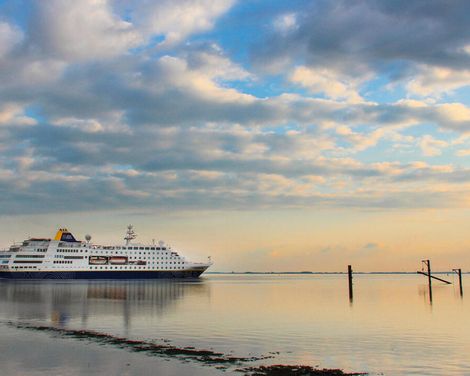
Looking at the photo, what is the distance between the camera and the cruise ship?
13162 cm

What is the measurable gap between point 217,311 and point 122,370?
90.4 feet

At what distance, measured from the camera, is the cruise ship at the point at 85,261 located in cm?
13162

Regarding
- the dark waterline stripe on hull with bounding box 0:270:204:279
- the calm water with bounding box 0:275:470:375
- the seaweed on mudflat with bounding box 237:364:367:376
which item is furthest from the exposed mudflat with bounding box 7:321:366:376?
the dark waterline stripe on hull with bounding box 0:270:204:279

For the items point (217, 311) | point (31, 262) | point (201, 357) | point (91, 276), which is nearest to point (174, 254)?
point (91, 276)

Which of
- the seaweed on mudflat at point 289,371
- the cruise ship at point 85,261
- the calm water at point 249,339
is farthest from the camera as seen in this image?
the cruise ship at point 85,261

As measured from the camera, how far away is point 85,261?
446 ft

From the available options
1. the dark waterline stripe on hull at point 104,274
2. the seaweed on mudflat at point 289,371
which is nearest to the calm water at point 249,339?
the seaweed on mudflat at point 289,371

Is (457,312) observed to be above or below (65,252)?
below

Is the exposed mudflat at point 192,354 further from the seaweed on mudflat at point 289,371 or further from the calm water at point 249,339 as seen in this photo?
the calm water at point 249,339

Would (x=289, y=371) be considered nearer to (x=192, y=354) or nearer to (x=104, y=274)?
(x=192, y=354)

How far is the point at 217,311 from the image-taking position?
1807 inches

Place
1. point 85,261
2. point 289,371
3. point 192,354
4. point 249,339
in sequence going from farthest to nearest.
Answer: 1. point 85,261
2. point 249,339
3. point 192,354
4. point 289,371

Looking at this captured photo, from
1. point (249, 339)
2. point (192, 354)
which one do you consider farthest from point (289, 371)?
point (249, 339)

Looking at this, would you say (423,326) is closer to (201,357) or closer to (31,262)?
(201,357)
